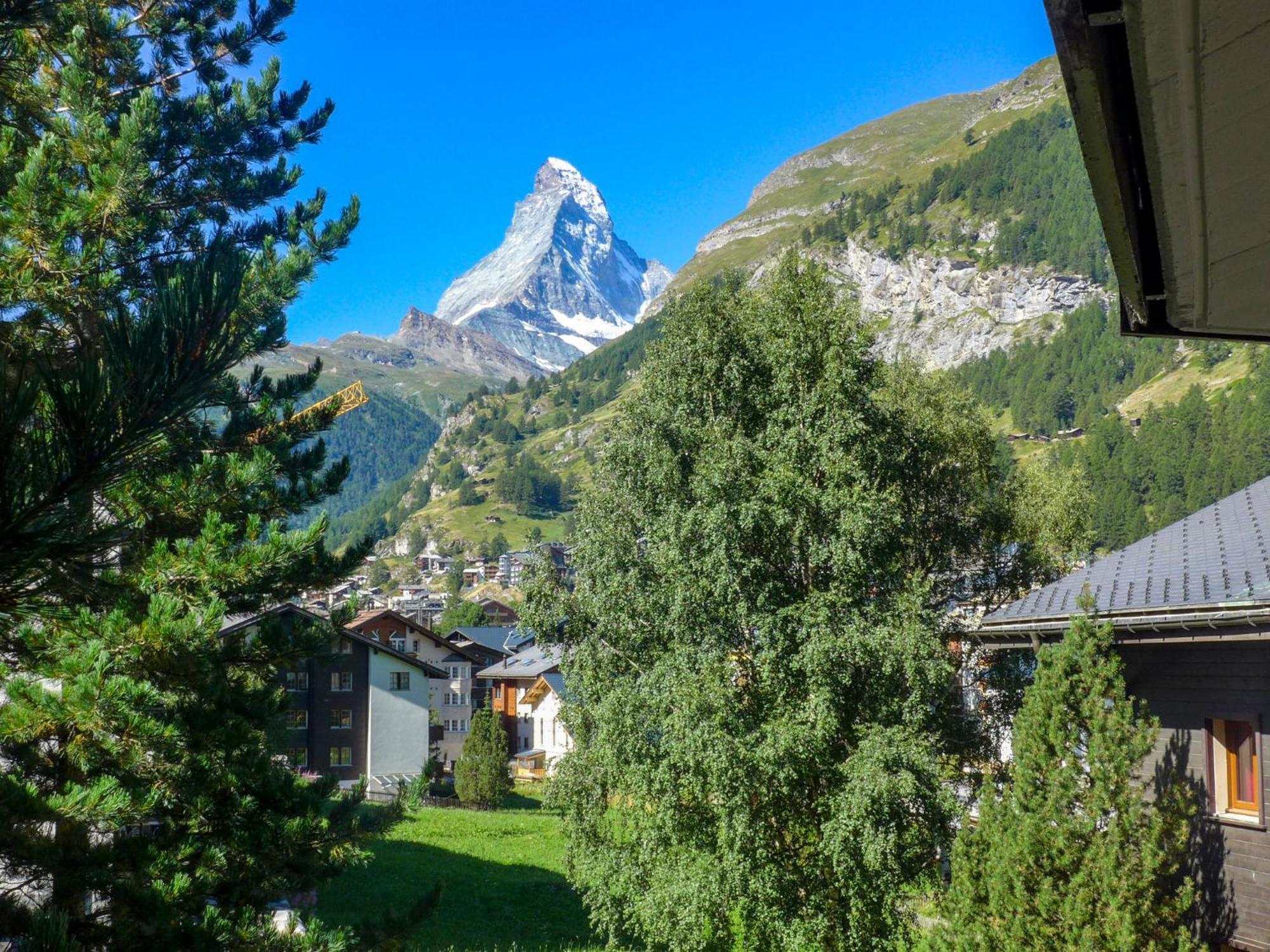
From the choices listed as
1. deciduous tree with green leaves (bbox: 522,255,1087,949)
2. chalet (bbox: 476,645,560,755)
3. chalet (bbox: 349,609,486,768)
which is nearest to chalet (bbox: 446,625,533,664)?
chalet (bbox: 476,645,560,755)

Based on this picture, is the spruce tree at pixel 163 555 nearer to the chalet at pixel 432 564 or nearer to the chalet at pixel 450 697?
the chalet at pixel 450 697

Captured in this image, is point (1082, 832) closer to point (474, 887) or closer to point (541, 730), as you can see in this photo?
point (474, 887)

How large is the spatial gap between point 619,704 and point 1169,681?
9.53 m

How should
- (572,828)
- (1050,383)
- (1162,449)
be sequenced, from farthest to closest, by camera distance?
(1050,383) < (1162,449) < (572,828)

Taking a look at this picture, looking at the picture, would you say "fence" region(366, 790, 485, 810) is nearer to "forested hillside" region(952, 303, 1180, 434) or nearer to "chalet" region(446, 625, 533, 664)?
"chalet" region(446, 625, 533, 664)

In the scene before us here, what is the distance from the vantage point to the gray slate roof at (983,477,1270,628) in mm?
9648

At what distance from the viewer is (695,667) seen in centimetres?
1716

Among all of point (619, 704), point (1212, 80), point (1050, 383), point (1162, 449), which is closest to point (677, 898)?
point (619, 704)

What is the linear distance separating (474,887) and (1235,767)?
930 inches

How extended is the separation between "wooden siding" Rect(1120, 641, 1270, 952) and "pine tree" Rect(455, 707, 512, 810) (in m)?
42.7

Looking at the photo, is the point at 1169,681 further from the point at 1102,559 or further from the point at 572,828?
the point at 572,828

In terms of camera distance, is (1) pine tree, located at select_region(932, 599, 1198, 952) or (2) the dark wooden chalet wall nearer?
(1) pine tree, located at select_region(932, 599, 1198, 952)

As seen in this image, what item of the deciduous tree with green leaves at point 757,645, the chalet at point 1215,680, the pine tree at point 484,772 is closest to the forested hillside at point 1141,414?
the pine tree at point 484,772

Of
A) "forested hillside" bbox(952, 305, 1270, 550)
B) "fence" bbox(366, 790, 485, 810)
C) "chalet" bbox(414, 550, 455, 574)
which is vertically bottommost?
"fence" bbox(366, 790, 485, 810)
